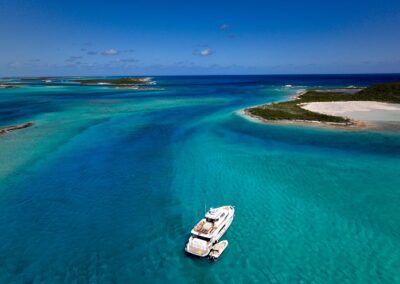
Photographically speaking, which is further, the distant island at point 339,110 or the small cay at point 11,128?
the distant island at point 339,110

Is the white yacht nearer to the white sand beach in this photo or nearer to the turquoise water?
the turquoise water

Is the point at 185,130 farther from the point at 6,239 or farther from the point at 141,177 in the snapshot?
the point at 6,239

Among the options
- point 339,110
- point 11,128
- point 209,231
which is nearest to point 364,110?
point 339,110

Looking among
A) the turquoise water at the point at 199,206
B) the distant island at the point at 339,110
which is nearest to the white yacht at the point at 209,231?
the turquoise water at the point at 199,206

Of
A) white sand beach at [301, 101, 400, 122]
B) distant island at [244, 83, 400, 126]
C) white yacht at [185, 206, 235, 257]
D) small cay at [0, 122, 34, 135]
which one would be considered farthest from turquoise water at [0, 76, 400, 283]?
white sand beach at [301, 101, 400, 122]

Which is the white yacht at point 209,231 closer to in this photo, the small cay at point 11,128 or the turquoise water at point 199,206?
the turquoise water at point 199,206

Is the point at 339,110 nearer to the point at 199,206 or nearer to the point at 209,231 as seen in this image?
the point at 199,206
